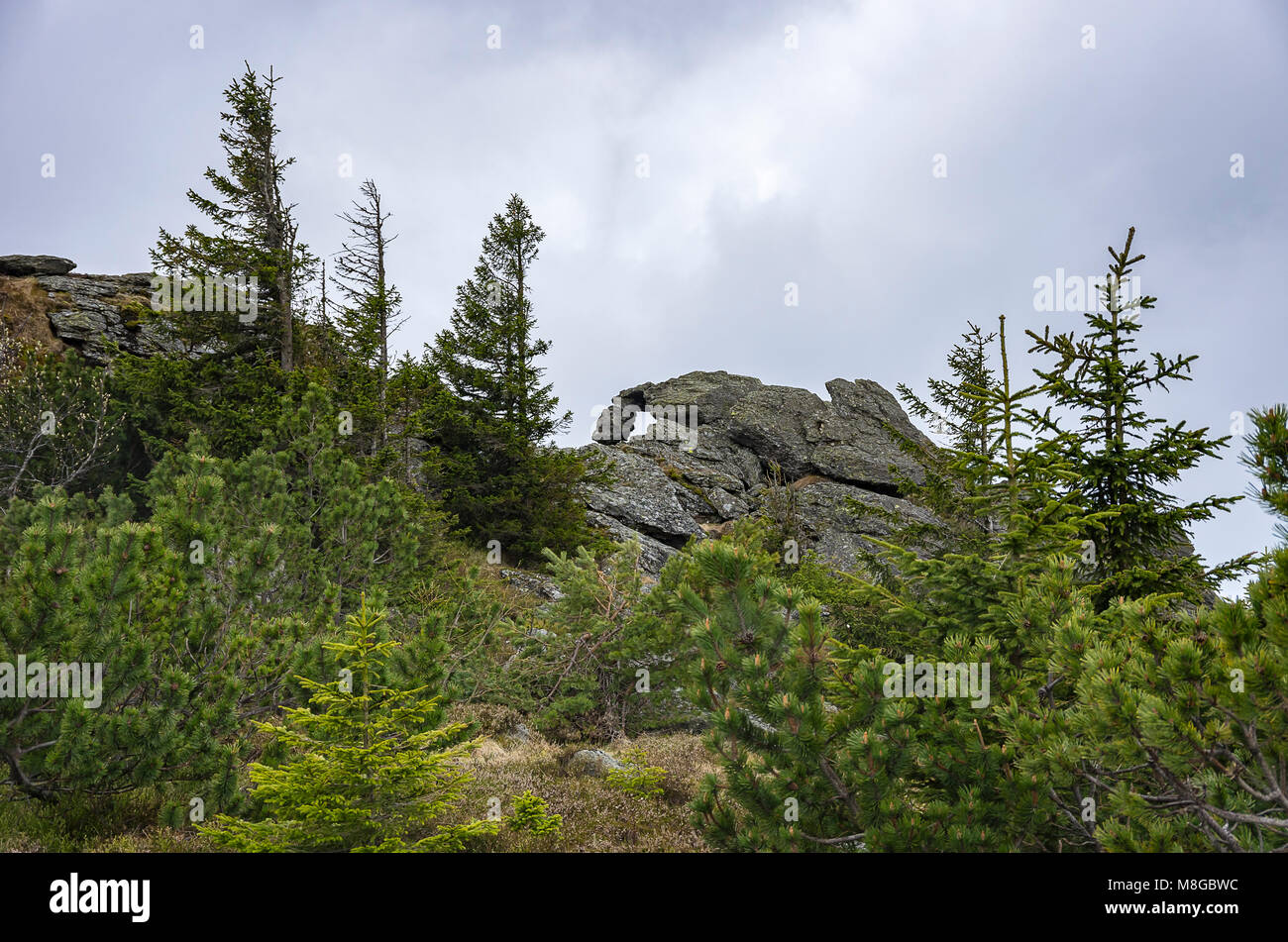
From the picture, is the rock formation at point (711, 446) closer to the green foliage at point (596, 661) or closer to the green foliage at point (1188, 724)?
the green foliage at point (596, 661)

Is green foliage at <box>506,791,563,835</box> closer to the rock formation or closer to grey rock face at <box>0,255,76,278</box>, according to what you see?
the rock formation

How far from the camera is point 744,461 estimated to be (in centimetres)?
2930

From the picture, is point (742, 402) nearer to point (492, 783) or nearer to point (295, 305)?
point (295, 305)

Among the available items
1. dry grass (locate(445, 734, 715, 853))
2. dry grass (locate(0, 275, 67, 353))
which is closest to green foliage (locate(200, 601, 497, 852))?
dry grass (locate(445, 734, 715, 853))

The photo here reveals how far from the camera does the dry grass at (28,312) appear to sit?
57.0 ft

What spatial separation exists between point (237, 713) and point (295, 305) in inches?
540

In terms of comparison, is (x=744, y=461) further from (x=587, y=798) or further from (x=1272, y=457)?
(x=1272, y=457)

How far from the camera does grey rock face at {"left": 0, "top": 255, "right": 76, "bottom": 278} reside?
63.5 ft

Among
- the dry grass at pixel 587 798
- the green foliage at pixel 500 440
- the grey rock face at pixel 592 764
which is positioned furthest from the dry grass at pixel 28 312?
the grey rock face at pixel 592 764

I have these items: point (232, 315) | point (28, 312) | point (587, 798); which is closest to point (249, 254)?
point (232, 315)

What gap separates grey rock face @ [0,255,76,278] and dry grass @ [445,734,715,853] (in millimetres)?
21186

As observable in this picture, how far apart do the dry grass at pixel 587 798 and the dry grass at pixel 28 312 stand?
17.5 metres

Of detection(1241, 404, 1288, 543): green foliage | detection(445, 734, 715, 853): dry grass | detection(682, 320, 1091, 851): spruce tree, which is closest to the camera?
detection(1241, 404, 1288, 543): green foliage
